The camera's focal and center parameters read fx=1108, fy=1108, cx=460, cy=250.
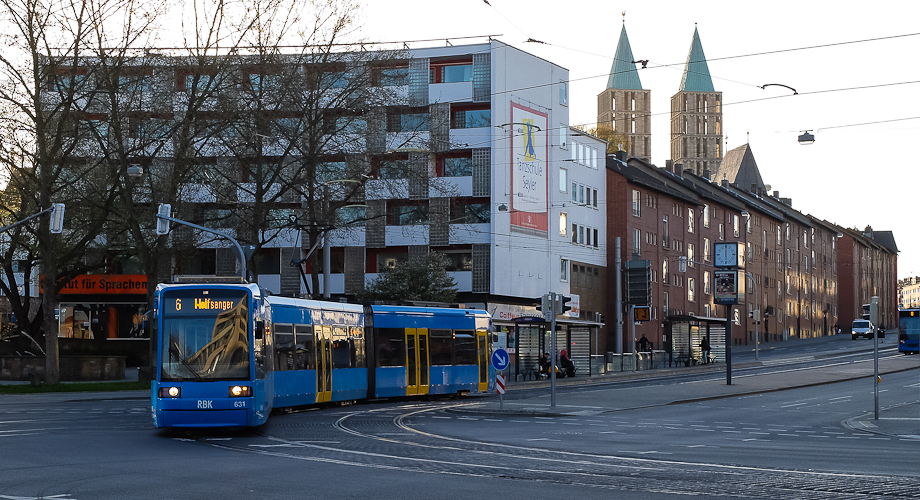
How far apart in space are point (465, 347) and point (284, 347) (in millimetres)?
9593

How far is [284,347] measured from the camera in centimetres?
2561

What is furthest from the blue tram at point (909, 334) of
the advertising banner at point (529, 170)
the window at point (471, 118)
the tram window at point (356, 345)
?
the tram window at point (356, 345)

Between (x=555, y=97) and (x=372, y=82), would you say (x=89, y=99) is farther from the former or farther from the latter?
(x=555, y=97)

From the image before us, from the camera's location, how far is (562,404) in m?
31.8

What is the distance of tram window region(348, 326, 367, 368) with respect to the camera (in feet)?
96.6

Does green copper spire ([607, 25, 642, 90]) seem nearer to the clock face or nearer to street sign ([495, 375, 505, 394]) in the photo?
the clock face

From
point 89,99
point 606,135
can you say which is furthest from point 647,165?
point 89,99

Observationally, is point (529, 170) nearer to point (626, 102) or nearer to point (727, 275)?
point (727, 275)

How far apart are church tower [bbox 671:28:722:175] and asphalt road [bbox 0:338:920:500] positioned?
125m

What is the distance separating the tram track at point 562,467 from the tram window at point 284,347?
16.6ft

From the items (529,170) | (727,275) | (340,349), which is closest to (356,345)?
(340,349)

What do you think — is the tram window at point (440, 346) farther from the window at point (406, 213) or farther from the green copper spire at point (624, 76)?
the green copper spire at point (624, 76)

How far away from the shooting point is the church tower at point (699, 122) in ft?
511

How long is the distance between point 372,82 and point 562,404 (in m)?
16.5
